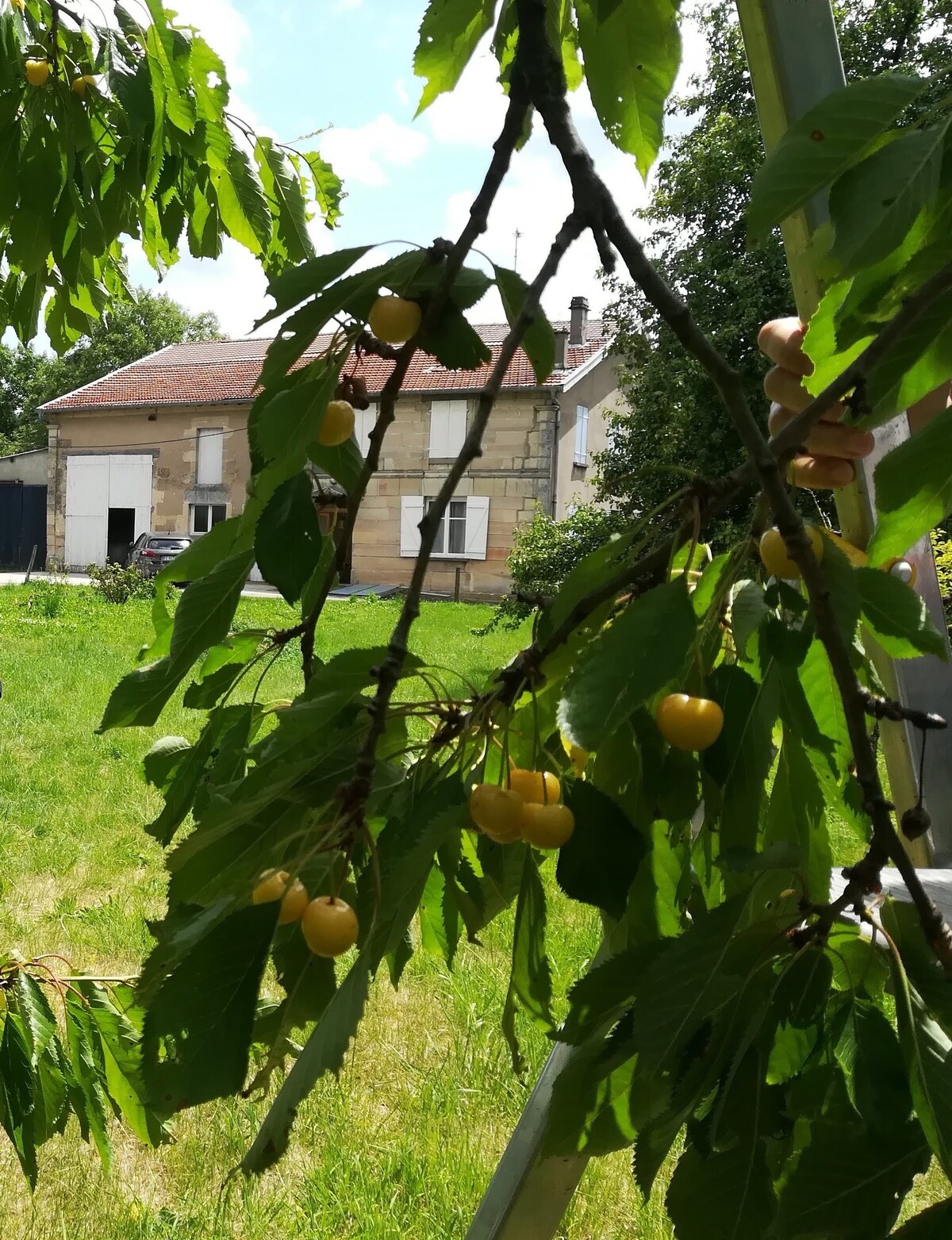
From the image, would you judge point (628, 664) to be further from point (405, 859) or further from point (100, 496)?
point (100, 496)

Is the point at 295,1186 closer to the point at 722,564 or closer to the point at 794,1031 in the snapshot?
the point at 794,1031

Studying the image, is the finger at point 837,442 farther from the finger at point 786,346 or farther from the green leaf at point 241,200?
the green leaf at point 241,200

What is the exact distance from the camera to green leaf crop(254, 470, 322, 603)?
575mm

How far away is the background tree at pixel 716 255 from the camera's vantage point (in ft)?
23.4

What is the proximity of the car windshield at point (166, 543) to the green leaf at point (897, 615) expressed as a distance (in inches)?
560

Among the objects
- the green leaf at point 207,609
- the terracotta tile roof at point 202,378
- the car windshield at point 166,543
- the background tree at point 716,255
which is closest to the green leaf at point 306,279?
the green leaf at point 207,609

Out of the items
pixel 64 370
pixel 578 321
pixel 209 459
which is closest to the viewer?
pixel 578 321

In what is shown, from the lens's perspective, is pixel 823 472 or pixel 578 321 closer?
pixel 823 472

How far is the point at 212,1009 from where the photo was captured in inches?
18.9

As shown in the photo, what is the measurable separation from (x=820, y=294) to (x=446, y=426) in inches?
555

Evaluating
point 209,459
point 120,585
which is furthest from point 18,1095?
point 209,459

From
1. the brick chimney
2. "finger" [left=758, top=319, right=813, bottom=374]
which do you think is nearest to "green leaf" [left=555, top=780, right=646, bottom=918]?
"finger" [left=758, top=319, right=813, bottom=374]

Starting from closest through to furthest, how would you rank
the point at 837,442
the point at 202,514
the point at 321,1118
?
the point at 837,442, the point at 321,1118, the point at 202,514

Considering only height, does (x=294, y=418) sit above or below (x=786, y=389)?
below
